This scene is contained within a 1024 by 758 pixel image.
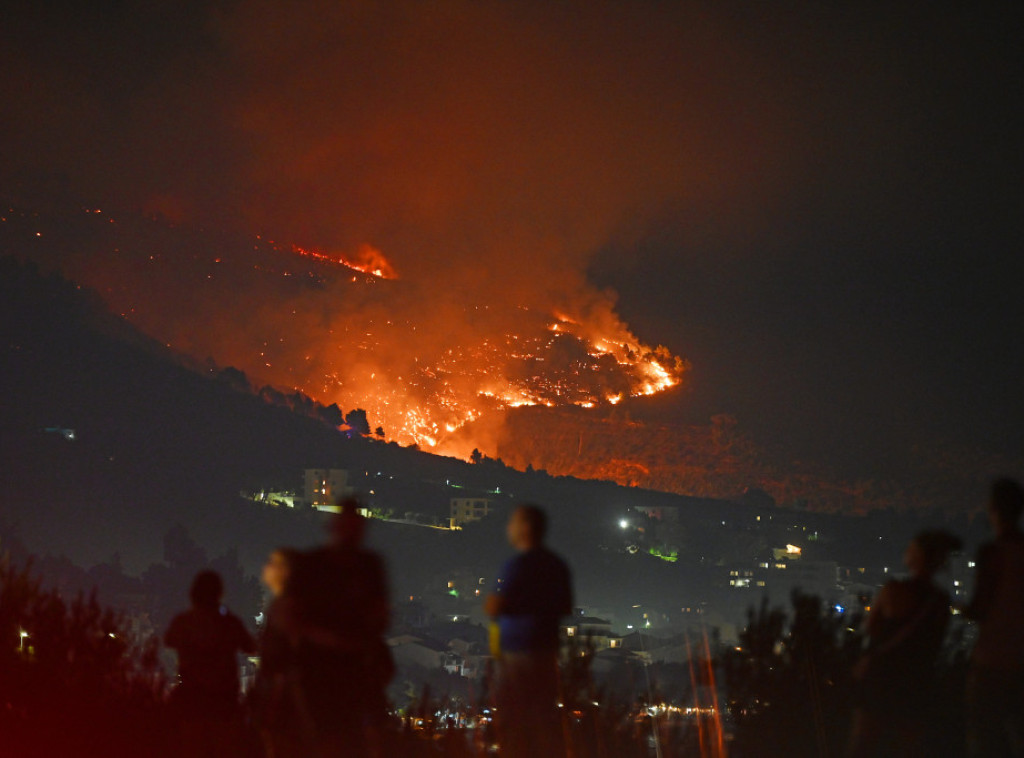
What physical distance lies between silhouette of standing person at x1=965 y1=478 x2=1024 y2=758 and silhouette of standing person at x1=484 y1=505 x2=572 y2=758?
7.34 ft

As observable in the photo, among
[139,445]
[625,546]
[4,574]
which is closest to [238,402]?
[139,445]

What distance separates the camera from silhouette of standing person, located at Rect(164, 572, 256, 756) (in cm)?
611

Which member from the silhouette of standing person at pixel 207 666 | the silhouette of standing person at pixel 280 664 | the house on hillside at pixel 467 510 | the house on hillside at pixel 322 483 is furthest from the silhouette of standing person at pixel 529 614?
the house on hillside at pixel 322 483

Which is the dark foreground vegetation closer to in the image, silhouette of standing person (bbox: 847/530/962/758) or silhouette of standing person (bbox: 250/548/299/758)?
silhouette of standing person (bbox: 250/548/299/758)

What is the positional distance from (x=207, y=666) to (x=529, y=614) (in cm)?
204

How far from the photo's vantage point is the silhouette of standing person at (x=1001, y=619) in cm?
543

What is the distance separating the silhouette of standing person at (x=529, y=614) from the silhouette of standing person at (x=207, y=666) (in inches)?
64.1

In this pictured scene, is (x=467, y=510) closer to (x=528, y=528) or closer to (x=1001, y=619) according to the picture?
(x=528, y=528)

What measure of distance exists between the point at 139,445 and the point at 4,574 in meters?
135

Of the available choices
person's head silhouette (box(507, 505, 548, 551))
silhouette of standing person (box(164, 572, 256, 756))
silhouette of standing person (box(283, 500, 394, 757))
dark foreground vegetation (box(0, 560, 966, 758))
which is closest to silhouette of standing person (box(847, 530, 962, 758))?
dark foreground vegetation (box(0, 560, 966, 758))

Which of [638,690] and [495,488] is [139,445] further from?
[638,690]

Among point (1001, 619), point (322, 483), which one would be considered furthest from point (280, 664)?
point (322, 483)

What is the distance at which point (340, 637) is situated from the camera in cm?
486

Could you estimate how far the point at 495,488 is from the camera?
11919cm
